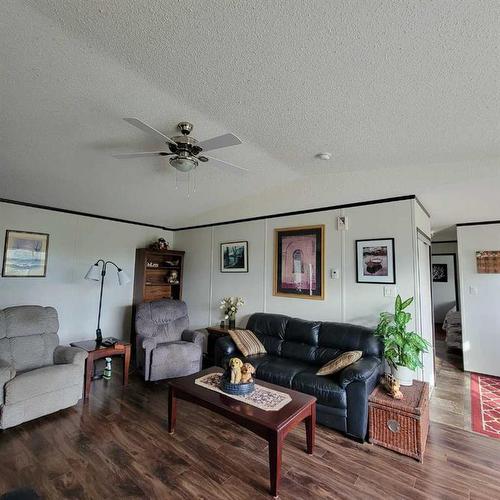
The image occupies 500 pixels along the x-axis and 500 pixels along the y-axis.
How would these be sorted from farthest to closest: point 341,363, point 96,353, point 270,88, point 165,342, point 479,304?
point 479,304, point 165,342, point 96,353, point 341,363, point 270,88

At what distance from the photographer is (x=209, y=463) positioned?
7.21ft

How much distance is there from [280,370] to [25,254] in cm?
386

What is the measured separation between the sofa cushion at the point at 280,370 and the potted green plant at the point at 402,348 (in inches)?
35.3

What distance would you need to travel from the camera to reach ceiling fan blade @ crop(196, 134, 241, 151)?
1.96m

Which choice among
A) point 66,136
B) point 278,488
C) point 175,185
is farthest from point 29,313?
point 278,488

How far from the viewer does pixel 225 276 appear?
16.4 ft

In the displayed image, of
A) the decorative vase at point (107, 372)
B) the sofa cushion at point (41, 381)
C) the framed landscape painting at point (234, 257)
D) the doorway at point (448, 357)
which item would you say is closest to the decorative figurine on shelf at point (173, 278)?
the framed landscape painting at point (234, 257)

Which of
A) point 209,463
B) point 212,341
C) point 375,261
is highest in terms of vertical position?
point 375,261

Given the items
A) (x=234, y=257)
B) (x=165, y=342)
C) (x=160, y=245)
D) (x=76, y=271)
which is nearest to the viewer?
(x=165, y=342)

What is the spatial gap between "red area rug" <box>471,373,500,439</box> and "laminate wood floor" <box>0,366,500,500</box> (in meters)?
0.24

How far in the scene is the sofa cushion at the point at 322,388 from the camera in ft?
8.59

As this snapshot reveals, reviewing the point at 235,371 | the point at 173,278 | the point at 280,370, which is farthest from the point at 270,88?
the point at 173,278

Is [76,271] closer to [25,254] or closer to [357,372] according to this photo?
[25,254]

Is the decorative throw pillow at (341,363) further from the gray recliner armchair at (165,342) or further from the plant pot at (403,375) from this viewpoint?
the gray recliner armchair at (165,342)
